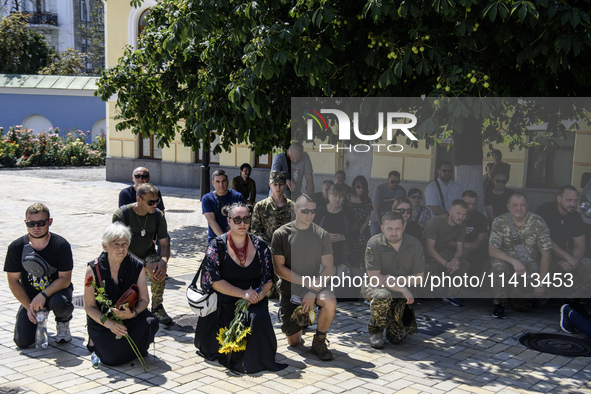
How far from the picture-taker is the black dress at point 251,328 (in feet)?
19.3

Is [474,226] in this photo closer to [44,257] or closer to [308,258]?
[308,258]

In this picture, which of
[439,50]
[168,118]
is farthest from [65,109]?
[439,50]

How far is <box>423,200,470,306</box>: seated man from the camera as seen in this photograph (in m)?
7.97

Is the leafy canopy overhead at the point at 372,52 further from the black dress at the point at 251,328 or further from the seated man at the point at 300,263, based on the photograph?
the black dress at the point at 251,328

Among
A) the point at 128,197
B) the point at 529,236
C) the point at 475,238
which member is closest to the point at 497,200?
the point at 475,238

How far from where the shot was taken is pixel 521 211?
7.89 meters

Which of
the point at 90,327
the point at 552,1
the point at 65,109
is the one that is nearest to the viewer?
the point at 90,327

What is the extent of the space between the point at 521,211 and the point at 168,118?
6659 mm

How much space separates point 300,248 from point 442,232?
2546 millimetres

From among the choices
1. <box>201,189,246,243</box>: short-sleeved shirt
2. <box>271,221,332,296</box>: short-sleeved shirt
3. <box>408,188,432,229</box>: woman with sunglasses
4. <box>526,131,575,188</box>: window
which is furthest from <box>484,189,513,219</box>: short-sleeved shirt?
<box>201,189,246,243</box>: short-sleeved shirt

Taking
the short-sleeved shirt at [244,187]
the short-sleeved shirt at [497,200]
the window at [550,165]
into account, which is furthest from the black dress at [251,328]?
the short-sleeved shirt at [244,187]

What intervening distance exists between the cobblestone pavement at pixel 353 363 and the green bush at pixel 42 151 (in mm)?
22923

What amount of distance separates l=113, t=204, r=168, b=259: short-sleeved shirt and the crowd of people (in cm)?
1

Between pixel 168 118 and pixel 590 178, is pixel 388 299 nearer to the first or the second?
pixel 590 178
